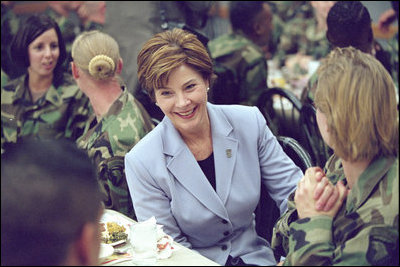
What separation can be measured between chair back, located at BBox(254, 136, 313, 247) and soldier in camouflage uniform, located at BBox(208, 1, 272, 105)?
157 centimetres

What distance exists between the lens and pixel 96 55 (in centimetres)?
301

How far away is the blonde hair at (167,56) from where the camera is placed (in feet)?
7.75

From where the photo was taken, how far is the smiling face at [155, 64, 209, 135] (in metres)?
2.40

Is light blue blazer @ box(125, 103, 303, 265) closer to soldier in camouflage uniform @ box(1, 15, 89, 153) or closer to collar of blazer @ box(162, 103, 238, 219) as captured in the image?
collar of blazer @ box(162, 103, 238, 219)

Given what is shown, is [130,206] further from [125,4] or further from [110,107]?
[125,4]

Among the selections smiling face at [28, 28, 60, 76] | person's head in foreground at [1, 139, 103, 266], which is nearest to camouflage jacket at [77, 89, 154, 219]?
smiling face at [28, 28, 60, 76]

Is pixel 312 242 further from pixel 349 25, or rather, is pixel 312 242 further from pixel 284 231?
pixel 349 25

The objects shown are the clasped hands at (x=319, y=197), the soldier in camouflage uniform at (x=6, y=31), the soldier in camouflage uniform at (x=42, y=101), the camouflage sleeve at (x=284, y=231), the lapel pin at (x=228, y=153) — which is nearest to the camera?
the clasped hands at (x=319, y=197)

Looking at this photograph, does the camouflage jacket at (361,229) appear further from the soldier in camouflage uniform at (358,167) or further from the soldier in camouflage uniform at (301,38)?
the soldier in camouflage uniform at (301,38)

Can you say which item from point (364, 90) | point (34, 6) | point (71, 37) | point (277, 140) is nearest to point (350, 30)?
point (277, 140)

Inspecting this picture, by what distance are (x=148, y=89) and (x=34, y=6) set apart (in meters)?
4.55

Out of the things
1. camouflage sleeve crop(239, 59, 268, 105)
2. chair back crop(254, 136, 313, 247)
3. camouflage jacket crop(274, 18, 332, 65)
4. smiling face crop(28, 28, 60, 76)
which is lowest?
chair back crop(254, 136, 313, 247)

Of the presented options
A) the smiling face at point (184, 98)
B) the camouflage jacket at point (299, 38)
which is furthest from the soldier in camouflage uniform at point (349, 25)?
the camouflage jacket at point (299, 38)

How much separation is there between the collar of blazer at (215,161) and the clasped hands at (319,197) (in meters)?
0.59
